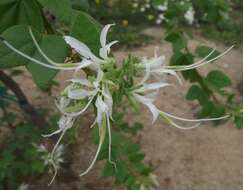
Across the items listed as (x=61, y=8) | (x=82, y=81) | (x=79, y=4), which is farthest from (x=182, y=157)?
(x=82, y=81)

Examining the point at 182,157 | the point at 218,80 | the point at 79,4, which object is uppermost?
the point at 79,4

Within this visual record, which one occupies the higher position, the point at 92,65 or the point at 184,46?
the point at 92,65

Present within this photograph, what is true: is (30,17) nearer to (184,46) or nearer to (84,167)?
Result: (184,46)

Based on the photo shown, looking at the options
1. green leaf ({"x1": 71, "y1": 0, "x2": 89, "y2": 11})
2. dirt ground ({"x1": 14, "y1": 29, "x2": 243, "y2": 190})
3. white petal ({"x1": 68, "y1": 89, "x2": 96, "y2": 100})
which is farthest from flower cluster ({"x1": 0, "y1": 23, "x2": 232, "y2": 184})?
dirt ground ({"x1": 14, "y1": 29, "x2": 243, "y2": 190})

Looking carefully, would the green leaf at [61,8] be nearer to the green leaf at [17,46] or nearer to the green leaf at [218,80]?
the green leaf at [17,46]

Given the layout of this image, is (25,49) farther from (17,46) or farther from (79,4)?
(79,4)

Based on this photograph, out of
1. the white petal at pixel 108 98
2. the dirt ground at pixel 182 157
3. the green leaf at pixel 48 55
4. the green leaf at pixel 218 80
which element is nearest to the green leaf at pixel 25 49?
the green leaf at pixel 48 55

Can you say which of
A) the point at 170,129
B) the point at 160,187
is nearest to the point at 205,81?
the point at 160,187
